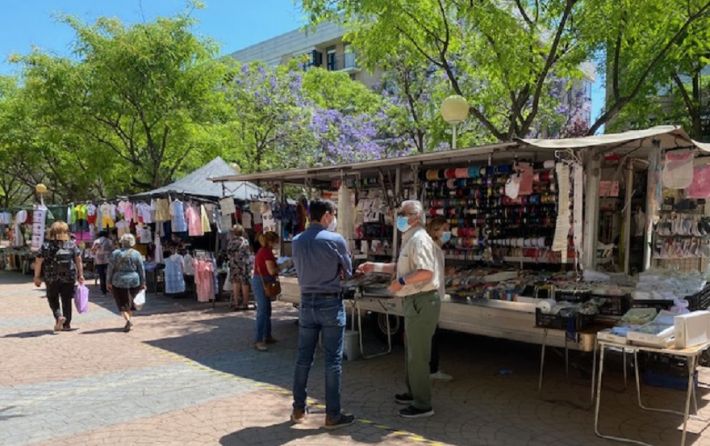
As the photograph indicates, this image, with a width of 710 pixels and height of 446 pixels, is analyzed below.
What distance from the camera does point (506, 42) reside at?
9.84 m

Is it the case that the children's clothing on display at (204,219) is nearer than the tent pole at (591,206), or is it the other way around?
the tent pole at (591,206)

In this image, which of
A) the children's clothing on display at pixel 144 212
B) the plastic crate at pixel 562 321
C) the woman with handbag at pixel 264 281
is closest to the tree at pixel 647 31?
the plastic crate at pixel 562 321

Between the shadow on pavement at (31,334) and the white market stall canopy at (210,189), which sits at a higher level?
the white market stall canopy at (210,189)

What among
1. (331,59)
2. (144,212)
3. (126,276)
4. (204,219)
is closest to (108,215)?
(144,212)

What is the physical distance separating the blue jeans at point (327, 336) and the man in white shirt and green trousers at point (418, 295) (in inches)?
21.4

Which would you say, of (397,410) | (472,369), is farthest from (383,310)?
(397,410)

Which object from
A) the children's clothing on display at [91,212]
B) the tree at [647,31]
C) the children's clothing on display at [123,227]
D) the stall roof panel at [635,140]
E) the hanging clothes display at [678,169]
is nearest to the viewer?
the stall roof panel at [635,140]

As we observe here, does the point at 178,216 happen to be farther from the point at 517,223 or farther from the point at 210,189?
the point at 517,223

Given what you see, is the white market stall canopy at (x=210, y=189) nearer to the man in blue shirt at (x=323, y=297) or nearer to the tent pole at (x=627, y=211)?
the tent pole at (x=627, y=211)

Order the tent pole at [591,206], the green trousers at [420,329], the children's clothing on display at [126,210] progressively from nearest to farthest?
1. the green trousers at [420,329]
2. the tent pole at [591,206]
3. the children's clothing on display at [126,210]

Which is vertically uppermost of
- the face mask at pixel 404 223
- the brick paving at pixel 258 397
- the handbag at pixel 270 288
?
the face mask at pixel 404 223

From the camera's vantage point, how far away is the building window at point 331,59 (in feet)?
121

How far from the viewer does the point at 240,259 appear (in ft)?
34.3

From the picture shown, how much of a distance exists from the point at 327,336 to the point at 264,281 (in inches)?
110
